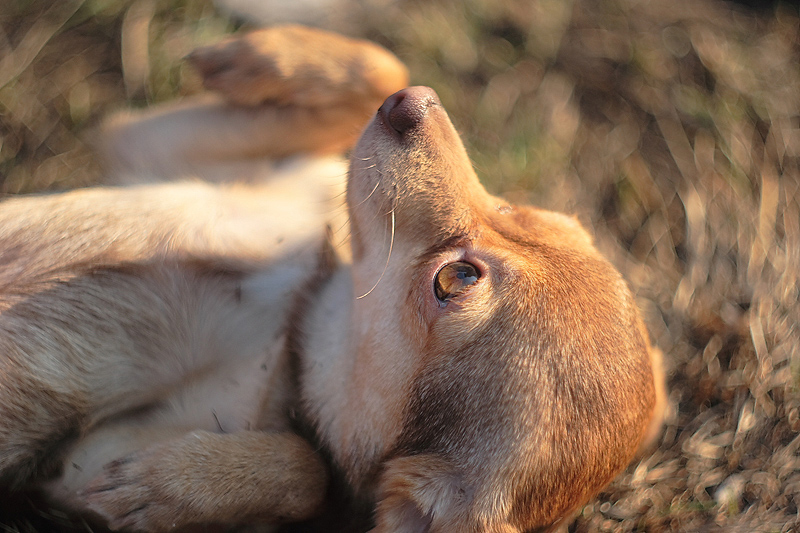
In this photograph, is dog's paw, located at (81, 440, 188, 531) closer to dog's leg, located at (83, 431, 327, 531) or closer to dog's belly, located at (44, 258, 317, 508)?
dog's leg, located at (83, 431, 327, 531)

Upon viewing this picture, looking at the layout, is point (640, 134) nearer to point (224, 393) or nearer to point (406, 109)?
point (406, 109)

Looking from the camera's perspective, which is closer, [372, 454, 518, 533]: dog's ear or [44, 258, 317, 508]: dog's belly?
[372, 454, 518, 533]: dog's ear

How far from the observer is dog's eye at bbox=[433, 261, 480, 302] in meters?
2.20

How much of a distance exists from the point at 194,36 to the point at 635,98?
3.30 meters

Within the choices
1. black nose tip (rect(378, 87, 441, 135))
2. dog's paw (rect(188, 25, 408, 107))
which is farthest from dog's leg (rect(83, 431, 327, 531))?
dog's paw (rect(188, 25, 408, 107))

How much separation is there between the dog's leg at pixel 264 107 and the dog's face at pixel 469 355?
85 cm

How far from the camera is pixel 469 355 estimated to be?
2.16 m

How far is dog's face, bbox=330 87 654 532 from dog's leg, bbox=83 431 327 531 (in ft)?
0.79

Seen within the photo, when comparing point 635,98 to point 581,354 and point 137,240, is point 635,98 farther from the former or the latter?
point 137,240

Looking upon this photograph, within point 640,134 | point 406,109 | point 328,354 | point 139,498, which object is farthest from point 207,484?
point 640,134

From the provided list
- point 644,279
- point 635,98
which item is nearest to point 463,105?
point 635,98

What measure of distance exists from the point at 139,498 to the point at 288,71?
2068 mm

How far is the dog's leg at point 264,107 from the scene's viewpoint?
3.19 meters

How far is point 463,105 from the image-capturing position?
468cm
